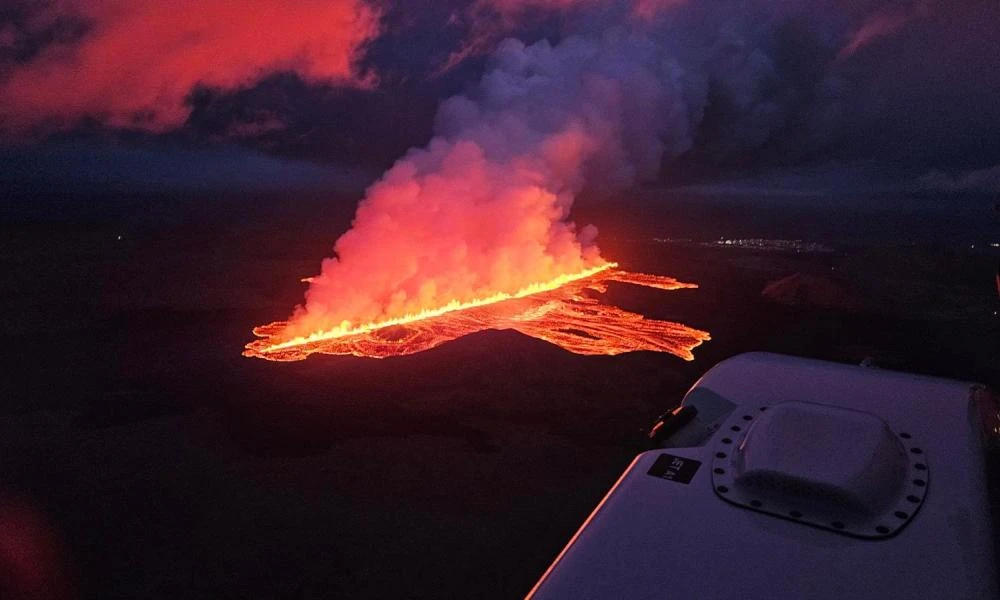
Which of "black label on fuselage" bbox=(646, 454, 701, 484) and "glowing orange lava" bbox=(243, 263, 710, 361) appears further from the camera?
"glowing orange lava" bbox=(243, 263, 710, 361)

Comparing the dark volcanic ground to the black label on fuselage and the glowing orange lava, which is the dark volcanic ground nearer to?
the glowing orange lava

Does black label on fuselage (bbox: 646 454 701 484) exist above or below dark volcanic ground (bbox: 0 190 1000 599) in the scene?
above

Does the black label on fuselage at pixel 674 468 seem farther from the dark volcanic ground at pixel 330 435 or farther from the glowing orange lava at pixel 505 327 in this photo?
the glowing orange lava at pixel 505 327

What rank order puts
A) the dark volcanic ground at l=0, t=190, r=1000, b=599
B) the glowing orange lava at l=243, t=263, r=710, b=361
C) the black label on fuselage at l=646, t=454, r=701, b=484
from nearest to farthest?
the black label on fuselage at l=646, t=454, r=701, b=484 → the dark volcanic ground at l=0, t=190, r=1000, b=599 → the glowing orange lava at l=243, t=263, r=710, b=361

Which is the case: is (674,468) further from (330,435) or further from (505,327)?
(505,327)

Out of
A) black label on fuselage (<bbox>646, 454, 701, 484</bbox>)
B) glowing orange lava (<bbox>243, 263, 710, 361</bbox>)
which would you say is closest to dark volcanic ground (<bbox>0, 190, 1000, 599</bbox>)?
glowing orange lava (<bbox>243, 263, 710, 361</bbox>)

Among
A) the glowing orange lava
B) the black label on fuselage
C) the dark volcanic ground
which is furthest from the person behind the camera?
the glowing orange lava

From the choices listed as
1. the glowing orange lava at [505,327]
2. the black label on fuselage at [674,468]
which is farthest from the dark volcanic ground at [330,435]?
the black label on fuselage at [674,468]

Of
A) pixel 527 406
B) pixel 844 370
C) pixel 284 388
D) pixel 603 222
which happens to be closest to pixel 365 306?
pixel 284 388
